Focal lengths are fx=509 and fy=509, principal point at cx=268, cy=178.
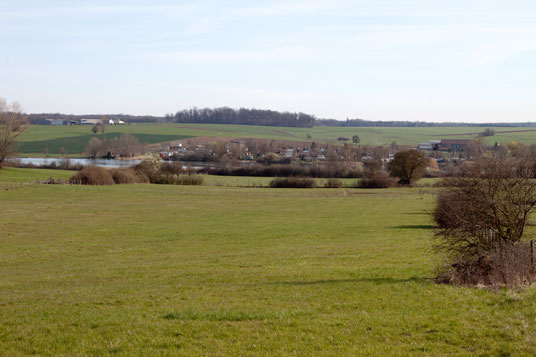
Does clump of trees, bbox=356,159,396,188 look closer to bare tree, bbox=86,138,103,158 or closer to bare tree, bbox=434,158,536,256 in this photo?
bare tree, bbox=434,158,536,256

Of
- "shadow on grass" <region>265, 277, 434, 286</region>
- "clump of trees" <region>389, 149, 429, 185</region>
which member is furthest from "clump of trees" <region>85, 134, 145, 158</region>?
"shadow on grass" <region>265, 277, 434, 286</region>

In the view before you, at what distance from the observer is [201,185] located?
288ft

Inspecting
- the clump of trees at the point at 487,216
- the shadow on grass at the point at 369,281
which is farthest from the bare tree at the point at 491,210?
the shadow on grass at the point at 369,281

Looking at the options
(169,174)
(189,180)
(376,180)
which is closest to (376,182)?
(376,180)

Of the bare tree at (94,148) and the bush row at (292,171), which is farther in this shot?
the bare tree at (94,148)

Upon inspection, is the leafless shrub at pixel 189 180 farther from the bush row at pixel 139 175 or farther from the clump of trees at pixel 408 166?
the clump of trees at pixel 408 166

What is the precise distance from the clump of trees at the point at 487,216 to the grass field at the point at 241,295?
4.03 ft

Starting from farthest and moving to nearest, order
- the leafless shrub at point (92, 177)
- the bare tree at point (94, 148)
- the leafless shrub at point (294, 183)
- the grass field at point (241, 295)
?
the bare tree at point (94, 148), the leafless shrub at point (294, 183), the leafless shrub at point (92, 177), the grass field at point (241, 295)

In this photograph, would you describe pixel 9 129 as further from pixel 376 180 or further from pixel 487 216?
pixel 487 216

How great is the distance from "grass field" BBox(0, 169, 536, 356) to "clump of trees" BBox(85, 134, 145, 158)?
109 m

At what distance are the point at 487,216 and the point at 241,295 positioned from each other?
7.45 meters

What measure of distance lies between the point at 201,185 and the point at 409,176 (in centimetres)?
3848

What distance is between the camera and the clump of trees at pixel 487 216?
13977 mm

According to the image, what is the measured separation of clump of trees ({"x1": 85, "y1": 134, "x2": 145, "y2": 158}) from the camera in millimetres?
144375
